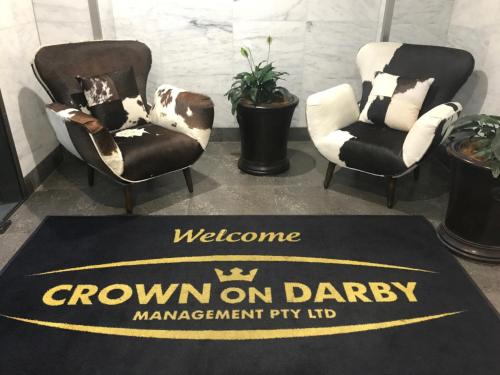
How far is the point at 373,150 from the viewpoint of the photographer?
260cm

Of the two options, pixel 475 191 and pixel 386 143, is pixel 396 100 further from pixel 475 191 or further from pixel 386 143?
pixel 475 191

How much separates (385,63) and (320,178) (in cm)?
93

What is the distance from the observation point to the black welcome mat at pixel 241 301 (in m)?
1.66

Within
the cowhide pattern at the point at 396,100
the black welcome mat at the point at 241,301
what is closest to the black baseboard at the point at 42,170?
the black welcome mat at the point at 241,301

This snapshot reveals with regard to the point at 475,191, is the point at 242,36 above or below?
above

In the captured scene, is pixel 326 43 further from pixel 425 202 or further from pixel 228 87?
pixel 425 202

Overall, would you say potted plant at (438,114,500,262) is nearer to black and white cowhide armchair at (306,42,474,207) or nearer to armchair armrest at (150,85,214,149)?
black and white cowhide armchair at (306,42,474,207)

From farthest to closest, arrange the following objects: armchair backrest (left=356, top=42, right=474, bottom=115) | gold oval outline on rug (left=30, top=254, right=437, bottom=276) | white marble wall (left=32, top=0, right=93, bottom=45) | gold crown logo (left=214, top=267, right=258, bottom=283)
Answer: white marble wall (left=32, top=0, right=93, bottom=45), armchair backrest (left=356, top=42, right=474, bottom=115), gold oval outline on rug (left=30, top=254, right=437, bottom=276), gold crown logo (left=214, top=267, right=258, bottom=283)

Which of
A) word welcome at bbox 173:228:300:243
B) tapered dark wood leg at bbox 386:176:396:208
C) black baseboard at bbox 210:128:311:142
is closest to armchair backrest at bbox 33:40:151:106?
black baseboard at bbox 210:128:311:142

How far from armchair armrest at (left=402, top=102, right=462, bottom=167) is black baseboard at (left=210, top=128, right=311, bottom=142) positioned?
140 cm

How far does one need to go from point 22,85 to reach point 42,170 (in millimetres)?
601

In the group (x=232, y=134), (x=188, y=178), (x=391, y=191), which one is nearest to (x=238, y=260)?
(x=188, y=178)

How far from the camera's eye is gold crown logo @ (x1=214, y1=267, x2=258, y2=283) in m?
2.08

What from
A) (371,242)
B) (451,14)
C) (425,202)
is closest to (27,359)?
(371,242)
